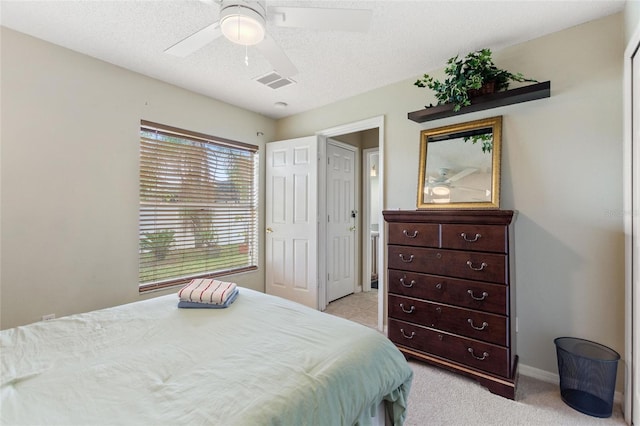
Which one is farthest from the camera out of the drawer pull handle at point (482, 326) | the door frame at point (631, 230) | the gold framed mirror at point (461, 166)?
the gold framed mirror at point (461, 166)

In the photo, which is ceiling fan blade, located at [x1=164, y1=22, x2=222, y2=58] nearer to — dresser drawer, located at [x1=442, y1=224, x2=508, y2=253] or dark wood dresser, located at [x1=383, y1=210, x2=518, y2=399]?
dark wood dresser, located at [x1=383, y1=210, x2=518, y2=399]

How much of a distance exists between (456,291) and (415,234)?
1.64 feet

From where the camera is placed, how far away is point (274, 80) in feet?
9.07

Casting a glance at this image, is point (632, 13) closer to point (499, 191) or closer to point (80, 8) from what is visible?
point (499, 191)

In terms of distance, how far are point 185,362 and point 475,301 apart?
1.83m

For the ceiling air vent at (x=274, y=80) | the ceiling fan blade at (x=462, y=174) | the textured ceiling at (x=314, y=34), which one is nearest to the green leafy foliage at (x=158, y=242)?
the textured ceiling at (x=314, y=34)

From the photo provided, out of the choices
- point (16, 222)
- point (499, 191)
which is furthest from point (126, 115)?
point (499, 191)

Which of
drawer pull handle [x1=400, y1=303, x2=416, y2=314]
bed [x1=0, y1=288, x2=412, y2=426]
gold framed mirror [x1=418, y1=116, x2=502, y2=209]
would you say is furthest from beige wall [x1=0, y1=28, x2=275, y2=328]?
gold framed mirror [x1=418, y1=116, x2=502, y2=209]

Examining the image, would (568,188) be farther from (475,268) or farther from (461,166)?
(475,268)

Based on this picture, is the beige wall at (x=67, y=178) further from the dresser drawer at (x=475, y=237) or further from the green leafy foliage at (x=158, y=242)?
the dresser drawer at (x=475, y=237)

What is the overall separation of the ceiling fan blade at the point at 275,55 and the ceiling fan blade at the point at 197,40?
0.74 feet

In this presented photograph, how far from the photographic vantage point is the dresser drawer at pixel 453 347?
6.17 ft

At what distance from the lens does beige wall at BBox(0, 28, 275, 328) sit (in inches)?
80.1

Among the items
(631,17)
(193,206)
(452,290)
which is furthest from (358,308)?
(631,17)
